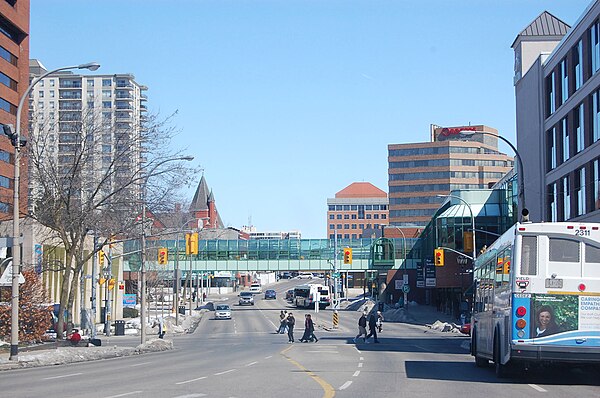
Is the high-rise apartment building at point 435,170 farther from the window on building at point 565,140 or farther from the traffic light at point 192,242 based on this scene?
the traffic light at point 192,242

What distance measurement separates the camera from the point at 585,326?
17734mm

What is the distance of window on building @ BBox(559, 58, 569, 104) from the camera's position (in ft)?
158

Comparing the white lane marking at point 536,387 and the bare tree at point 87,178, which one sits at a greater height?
the bare tree at point 87,178

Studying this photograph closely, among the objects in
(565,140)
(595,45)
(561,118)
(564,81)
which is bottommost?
(565,140)

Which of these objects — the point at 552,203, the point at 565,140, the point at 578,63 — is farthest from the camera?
the point at 552,203

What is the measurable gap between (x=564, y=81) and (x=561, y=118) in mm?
2120

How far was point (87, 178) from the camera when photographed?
4094 centimetres

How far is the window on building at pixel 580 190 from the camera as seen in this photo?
44.6 meters

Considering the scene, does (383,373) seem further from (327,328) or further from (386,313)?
(386,313)

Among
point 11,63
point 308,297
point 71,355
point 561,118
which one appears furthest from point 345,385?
point 308,297

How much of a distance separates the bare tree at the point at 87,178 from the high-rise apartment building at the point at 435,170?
116 meters

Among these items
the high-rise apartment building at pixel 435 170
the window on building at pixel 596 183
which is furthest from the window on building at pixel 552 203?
the high-rise apartment building at pixel 435 170

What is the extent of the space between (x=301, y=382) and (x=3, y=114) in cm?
5870

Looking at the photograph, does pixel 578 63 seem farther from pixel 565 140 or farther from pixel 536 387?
pixel 536 387
